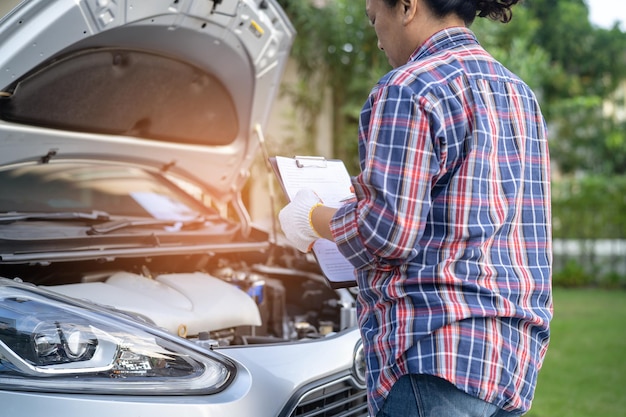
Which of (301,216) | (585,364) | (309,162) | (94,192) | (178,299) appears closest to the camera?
(301,216)

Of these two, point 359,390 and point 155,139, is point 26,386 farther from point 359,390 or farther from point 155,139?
point 155,139

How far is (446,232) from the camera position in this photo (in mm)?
1581

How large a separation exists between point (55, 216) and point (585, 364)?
4533 mm

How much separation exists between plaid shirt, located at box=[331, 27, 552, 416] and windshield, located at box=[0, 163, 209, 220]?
1826 mm

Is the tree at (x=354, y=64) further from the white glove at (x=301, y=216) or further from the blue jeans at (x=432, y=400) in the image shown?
the blue jeans at (x=432, y=400)

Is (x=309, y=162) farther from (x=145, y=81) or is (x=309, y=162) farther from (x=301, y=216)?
(x=145, y=81)

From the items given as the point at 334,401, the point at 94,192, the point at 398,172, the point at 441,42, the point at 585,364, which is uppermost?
the point at 441,42

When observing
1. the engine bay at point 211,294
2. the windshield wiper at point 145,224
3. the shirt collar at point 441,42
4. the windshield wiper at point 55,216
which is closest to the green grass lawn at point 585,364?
the engine bay at point 211,294

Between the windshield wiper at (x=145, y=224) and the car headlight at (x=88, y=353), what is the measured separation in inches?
31.8

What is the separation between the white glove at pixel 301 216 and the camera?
1.80 m

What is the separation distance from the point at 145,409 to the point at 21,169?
5.42 feet

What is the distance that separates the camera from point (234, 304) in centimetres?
270

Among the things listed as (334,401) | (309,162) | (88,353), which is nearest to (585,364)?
(334,401)

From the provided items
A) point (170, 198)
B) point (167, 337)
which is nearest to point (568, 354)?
point (170, 198)
